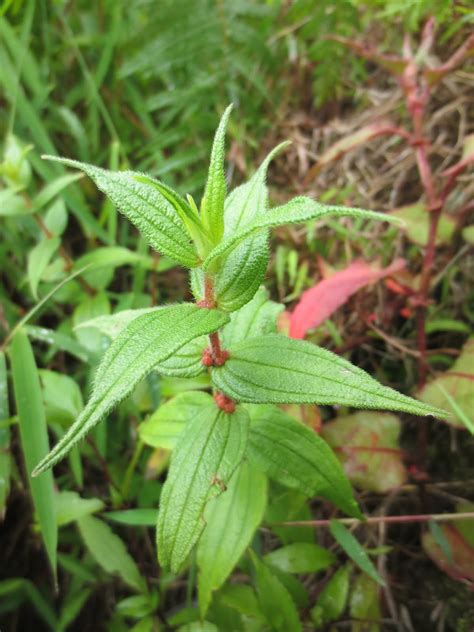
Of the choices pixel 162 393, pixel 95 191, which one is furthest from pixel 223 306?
pixel 95 191

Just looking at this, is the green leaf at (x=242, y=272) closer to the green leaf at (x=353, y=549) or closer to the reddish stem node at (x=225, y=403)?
the reddish stem node at (x=225, y=403)

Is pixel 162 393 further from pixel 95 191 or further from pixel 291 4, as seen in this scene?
pixel 291 4

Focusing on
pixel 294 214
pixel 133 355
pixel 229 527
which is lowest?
pixel 229 527

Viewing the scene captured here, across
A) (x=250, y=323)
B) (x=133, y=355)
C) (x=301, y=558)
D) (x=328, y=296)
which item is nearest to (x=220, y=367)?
(x=250, y=323)

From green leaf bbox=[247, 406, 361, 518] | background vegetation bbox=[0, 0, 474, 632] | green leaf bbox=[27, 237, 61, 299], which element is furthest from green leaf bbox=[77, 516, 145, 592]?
green leaf bbox=[27, 237, 61, 299]

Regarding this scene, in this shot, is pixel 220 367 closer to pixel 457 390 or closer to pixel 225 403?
pixel 225 403
